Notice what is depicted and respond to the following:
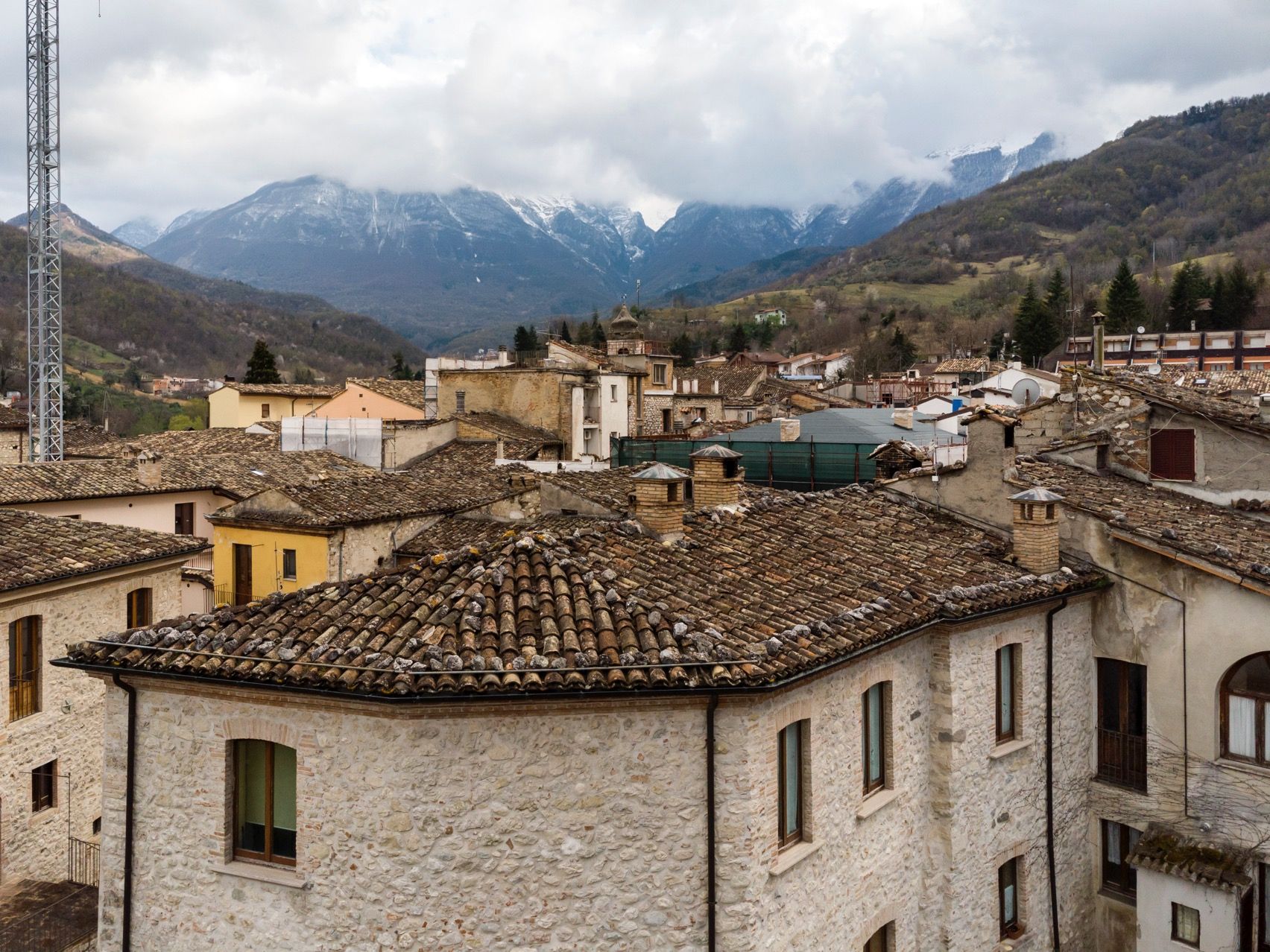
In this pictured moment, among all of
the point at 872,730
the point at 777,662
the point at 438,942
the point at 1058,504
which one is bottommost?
the point at 438,942

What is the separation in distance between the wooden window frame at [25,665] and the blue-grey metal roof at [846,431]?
17.5 metres

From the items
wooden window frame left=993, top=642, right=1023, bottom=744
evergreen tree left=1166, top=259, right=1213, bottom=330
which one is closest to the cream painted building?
wooden window frame left=993, top=642, right=1023, bottom=744

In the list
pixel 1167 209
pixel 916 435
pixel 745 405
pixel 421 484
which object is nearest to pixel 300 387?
pixel 745 405

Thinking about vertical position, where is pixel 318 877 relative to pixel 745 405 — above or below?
below

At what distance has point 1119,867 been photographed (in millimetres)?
15539

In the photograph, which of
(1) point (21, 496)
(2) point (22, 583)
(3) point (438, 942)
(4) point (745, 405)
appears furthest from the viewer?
(4) point (745, 405)

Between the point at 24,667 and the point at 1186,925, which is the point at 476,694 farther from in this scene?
the point at 24,667

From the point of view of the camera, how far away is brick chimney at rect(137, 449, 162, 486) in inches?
1211

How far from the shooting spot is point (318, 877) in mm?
9797

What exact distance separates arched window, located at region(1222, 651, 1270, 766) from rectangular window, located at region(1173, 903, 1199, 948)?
2.17 metres

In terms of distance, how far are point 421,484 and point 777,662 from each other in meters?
21.6

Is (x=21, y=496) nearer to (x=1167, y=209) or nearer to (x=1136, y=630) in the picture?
(x=1136, y=630)

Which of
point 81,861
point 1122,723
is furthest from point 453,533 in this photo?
point 1122,723

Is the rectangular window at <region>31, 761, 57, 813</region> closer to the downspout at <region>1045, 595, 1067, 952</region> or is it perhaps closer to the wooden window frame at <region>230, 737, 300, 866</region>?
the wooden window frame at <region>230, 737, 300, 866</region>
